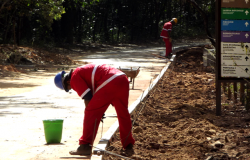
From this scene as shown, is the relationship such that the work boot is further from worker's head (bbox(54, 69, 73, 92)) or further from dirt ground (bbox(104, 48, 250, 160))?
worker's head (bbox(54, 69, 73, 92))

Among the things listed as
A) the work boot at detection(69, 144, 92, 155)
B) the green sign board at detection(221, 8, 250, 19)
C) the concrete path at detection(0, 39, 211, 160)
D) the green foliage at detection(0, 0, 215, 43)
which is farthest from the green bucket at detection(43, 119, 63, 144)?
the green foliage at detection(0, 0, 215, 43)

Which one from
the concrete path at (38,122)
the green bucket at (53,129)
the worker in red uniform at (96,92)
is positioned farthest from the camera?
the green bucket at (53,129)

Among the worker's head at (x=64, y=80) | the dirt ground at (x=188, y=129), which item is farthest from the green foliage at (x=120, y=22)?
the worker's head at (x=64, y=80)

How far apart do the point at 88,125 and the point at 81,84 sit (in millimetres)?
539

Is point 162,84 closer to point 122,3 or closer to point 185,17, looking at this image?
point 122,3

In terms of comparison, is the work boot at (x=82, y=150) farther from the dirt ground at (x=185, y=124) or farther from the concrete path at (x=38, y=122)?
the dirt ground at (x=185, y=124)

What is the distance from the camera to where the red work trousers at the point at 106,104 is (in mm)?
5238

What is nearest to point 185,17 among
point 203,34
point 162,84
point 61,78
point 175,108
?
point 203,34

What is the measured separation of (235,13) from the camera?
7.76 m

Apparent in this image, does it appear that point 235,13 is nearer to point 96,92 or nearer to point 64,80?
point 96,92

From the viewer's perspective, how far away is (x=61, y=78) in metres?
5.53

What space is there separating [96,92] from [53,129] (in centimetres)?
125

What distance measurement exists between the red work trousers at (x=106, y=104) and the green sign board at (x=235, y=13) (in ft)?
10.7

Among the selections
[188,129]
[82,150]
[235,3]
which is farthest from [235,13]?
[82,150]
